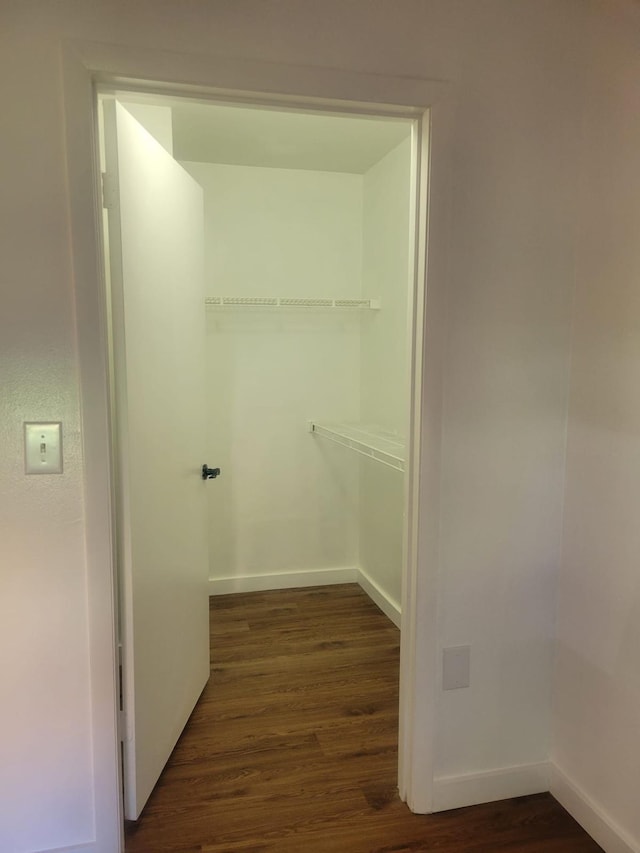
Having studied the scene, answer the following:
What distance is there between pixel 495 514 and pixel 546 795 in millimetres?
971

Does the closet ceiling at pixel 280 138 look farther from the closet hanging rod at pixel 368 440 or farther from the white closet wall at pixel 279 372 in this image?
the closet hanging rod at pixel 368 440

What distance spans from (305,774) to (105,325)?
161 centimetres

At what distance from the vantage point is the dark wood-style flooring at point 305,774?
1.70m

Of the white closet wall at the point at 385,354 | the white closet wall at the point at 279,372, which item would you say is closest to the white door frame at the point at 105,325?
the white closet wall at the point at 385,354

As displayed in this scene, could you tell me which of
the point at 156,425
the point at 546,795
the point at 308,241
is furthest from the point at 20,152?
the point at 546,795

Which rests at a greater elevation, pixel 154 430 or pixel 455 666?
pixel 154 430

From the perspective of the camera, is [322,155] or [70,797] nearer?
[70,797]

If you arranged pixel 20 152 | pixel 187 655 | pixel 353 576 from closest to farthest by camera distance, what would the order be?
pixel 20 152 → pixel 187 655 → pixel 353 576

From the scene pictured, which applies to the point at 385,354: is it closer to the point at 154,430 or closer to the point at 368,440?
the point at 368,440

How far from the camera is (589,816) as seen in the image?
5.65ft

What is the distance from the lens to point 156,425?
183 cm

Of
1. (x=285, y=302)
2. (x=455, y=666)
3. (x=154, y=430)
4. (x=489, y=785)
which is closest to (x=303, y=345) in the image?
(x=285, y=302)

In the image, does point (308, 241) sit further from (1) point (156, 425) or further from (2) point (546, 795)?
(2) point (546, 795)

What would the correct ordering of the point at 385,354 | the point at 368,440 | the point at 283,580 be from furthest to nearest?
the point at 283,580 → the point at 385,354 → the point at 368,440
